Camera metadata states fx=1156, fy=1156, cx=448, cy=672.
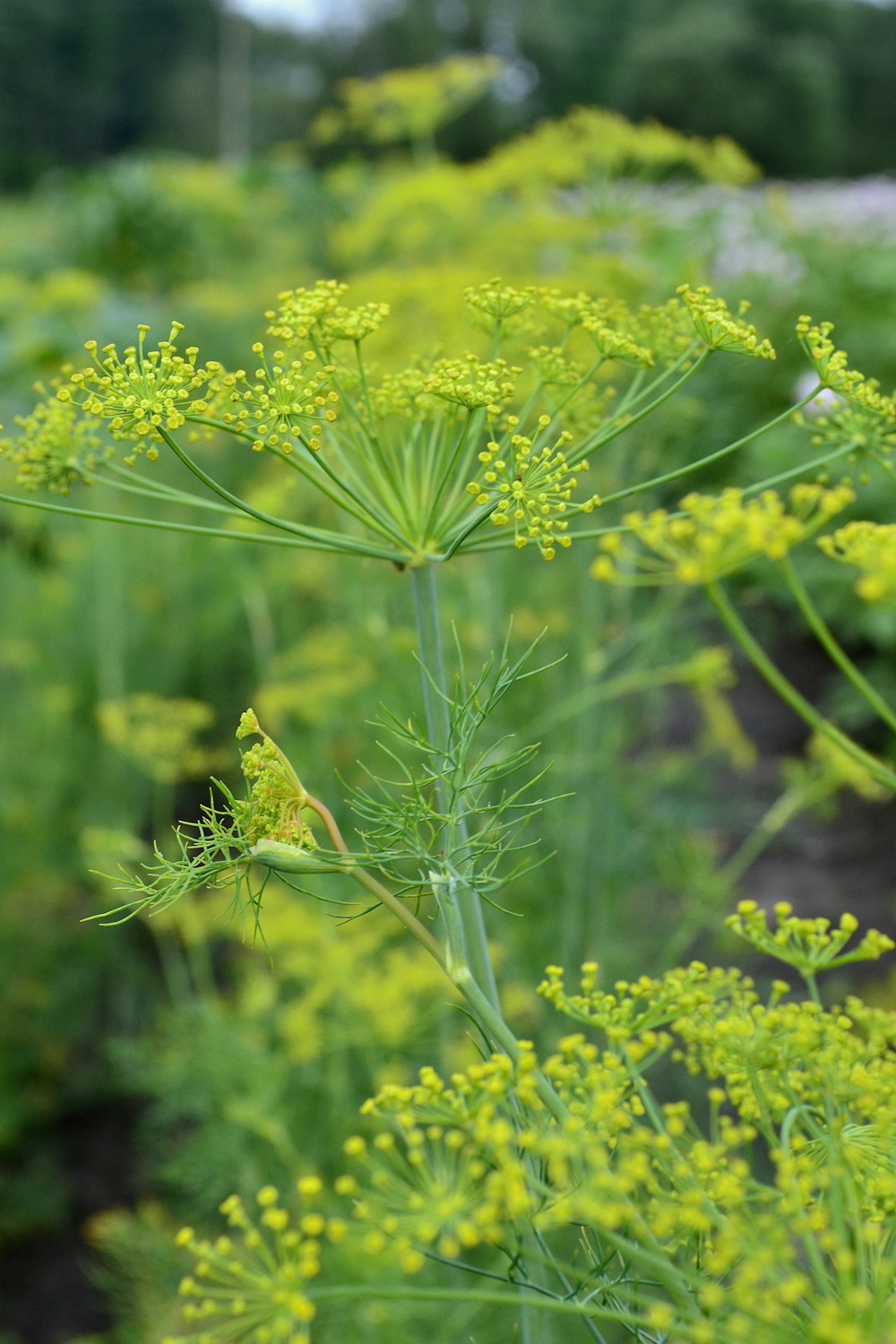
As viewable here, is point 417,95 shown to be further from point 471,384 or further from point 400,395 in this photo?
point 471,384

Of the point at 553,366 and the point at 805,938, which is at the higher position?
the point at 553,366

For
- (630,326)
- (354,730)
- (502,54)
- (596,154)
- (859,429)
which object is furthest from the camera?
(502,54)

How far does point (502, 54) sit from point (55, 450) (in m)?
30.9

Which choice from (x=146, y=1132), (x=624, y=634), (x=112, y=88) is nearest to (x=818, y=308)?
(x=624, y=634)

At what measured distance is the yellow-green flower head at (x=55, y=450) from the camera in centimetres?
88

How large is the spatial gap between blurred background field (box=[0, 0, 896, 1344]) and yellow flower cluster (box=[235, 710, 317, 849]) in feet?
0.33

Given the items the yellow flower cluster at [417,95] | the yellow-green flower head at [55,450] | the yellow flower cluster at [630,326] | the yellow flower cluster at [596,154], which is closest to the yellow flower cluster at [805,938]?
the yellow flower cluster at [630,326]

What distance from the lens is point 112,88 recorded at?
34625 millimetres

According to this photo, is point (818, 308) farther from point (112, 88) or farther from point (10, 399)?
point (112, 88)

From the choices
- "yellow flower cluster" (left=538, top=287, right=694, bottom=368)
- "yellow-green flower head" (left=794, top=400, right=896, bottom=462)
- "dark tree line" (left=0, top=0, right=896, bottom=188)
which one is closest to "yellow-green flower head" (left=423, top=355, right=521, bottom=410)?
"yellow flower cluster" (left=538, top=287, right=694, bottom=368)

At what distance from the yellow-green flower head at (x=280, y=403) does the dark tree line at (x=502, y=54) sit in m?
25.9

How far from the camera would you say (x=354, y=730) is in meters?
3.17

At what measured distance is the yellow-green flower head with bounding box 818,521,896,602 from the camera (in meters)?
0.60

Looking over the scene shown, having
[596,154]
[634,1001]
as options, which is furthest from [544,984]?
[596,154]
